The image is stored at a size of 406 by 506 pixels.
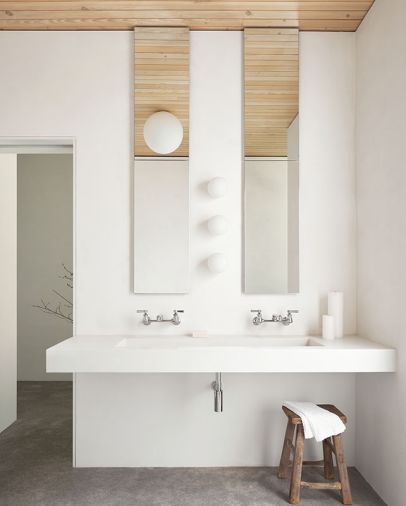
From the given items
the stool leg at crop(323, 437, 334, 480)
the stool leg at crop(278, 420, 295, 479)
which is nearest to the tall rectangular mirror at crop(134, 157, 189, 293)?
the stool leg at crop(278, 420, 295, 479)

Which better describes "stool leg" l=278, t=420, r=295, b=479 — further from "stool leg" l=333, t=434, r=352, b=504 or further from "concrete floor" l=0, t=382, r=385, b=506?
"stool leg" l=333, t=434, r=352, b=504

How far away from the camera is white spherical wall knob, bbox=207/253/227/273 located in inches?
117

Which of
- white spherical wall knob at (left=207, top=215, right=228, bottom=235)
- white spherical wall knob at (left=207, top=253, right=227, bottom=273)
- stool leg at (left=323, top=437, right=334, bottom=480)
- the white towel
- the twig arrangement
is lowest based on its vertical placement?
stool leg at (left=323, top=437, right=334, bottom=480)

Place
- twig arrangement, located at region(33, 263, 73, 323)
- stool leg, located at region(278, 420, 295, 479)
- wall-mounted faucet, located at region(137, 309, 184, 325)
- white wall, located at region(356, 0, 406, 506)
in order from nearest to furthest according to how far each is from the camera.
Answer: white wall, located at region(356, 0, 406, 506) < stool leg, located at region(278, 420, 295, 479) < wall-mounted faucet, located at region(137, 309, 184, 325) < twig arrangement, located at region(33, 263, 73, 323)

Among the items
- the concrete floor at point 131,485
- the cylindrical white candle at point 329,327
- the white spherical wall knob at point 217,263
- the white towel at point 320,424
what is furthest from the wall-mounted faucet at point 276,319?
the concrete floor at point 131,485

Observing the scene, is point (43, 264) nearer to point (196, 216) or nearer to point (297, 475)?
point (196, 216)

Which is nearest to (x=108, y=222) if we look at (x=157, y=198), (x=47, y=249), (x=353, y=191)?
(x=157, y=198)

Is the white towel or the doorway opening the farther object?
the doorway opening

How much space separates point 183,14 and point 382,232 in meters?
1.70

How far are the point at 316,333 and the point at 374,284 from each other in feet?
1.63

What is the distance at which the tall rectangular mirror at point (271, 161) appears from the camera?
305cm

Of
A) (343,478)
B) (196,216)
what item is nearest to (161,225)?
(196,216)

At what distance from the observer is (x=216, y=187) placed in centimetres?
299

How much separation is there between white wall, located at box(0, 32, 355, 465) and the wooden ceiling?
8 centimetres
